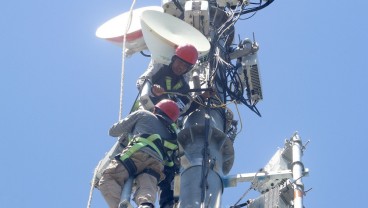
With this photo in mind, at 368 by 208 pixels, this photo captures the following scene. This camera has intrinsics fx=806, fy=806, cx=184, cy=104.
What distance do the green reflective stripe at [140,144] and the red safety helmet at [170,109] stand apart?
0.61m

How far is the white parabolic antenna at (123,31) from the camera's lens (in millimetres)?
13703

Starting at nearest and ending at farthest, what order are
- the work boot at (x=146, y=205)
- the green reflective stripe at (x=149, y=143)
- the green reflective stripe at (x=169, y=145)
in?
the work boot at (x=146, y=205) → the green reflective stripe at (x=149, y=143) → the green reflective stripe at (x=169, y=145)

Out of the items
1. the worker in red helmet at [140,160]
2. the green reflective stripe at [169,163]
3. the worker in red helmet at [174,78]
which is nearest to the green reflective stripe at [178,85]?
the worker in red helmet at [174,78]

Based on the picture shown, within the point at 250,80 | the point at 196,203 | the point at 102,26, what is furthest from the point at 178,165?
the point at 102,26

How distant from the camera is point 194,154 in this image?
10.4 meters

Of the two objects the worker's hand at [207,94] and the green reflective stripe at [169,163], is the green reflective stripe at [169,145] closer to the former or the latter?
the green reflective stripe at [169,163]

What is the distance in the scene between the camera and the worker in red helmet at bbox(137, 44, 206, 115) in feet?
37.5

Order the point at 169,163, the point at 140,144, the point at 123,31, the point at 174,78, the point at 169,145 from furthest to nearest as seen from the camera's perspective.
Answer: the point at 123,31 < the point at 174,78 < the point at 169,163 < the point at 169,145 < the point at 140,144

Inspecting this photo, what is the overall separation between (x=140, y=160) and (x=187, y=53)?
2.09 metres

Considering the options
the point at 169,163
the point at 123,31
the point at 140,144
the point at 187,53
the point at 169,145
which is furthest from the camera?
the point at 123,31

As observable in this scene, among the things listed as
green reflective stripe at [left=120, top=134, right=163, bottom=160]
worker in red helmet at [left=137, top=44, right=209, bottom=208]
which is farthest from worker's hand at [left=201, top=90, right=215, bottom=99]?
green reflective stripe at [left=120, top=134, right=163, bottom=160]

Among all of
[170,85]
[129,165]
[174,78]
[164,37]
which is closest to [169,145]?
[129,165]

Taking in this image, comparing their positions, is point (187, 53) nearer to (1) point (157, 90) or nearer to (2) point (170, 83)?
(2) point (170, 83)

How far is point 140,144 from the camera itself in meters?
9.99
